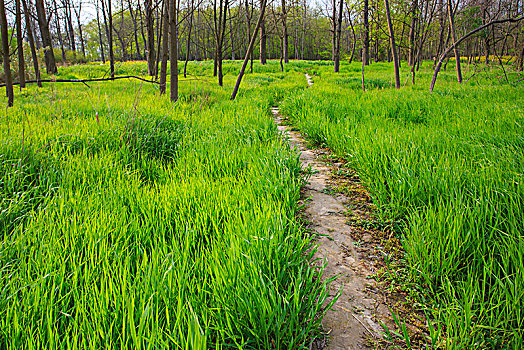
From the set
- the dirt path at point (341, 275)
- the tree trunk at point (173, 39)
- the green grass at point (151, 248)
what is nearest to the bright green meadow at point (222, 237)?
the green grass at point (151, 248)

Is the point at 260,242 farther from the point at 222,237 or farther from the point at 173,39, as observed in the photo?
the point at 173,39

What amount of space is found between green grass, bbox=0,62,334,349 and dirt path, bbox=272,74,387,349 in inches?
3.6

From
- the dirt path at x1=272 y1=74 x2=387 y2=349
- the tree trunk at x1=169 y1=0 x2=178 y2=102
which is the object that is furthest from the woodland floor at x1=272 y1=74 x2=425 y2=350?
the tree trunk at x1=169 y1=0 x2=178 y2=102

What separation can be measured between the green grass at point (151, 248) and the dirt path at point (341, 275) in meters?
0.09

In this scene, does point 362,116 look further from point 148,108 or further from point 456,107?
point 148,108

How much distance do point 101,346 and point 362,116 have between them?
4653mm

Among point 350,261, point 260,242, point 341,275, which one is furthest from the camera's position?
point 350,261

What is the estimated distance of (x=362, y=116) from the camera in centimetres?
472

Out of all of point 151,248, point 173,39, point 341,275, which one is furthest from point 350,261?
point 173,39

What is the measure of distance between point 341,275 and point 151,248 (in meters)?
1.05

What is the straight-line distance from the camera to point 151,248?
5.02 feet

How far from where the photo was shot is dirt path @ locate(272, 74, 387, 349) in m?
1.18

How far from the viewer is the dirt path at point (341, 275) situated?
1.18 meters

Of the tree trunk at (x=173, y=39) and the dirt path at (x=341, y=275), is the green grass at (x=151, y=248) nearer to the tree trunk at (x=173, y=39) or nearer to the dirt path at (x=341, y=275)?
the dirt path at (x=341, y=275)
